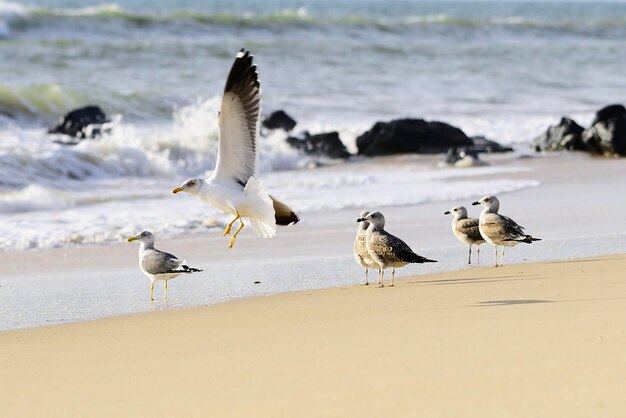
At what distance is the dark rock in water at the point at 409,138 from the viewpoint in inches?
693

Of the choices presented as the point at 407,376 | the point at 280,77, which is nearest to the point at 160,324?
the point at 407,376

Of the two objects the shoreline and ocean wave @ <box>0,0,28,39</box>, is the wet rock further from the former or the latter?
ocean wave @ <box>0,0,28,39</box>

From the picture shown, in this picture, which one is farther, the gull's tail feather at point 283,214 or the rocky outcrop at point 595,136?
the rocky outcrop at point 595,136

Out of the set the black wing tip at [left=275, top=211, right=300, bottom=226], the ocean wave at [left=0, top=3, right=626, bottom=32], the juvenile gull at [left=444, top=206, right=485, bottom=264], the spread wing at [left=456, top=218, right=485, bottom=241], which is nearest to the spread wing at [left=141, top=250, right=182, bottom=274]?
the black wing tip at [left=275, top=211, right=300, bottom=226]

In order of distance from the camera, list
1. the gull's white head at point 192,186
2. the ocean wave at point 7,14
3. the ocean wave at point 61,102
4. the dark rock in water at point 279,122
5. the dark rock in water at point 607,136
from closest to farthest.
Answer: the gull's white head at point 192,186
the dark rock in water at point 607,136
the dark rock in water at point 279,122
the ocean wave at point 61,102
the ocean wave at point 7,14

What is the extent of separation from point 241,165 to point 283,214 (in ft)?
1.50

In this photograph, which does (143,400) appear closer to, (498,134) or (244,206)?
(244,206)

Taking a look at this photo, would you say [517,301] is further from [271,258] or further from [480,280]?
[271,258]

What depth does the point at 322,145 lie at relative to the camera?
57.4 ft

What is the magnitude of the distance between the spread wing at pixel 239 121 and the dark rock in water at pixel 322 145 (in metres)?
8.67

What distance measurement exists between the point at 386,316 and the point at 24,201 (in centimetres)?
629

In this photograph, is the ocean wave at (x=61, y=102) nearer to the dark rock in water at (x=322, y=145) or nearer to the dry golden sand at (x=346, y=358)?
the dark rock in water at (x=322, y=145)

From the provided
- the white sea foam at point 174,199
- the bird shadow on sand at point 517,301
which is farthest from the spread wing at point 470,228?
the white sea foam at point 174,199

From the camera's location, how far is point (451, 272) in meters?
8.28
